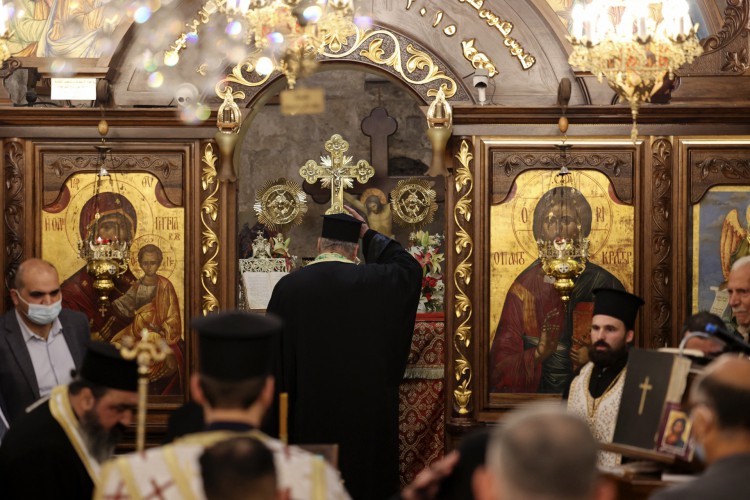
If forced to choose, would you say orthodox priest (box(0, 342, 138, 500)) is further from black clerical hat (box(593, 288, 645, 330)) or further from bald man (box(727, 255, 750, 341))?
bald man (box(727, 255, 750, 341))

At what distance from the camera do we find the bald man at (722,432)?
3.36 m

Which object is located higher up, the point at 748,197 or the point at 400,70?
the point at 400,70

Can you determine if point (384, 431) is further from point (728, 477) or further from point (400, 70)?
point (728, 477)

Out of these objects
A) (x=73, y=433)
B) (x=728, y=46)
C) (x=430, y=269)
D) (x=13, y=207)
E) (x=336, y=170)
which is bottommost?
(x=73, y=433)

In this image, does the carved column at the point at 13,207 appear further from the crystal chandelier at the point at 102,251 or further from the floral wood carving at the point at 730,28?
the floral wood carving at the point at 730,28

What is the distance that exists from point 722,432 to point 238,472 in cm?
149

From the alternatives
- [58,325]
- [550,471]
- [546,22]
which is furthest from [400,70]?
[550,471]

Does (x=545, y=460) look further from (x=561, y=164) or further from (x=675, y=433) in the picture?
(x=561, y=164)

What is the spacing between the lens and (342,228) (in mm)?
7426

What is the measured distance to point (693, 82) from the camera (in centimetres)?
818

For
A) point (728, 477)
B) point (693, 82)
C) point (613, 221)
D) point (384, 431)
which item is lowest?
point (384, 431)

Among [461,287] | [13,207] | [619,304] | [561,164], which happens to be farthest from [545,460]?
[13,207]

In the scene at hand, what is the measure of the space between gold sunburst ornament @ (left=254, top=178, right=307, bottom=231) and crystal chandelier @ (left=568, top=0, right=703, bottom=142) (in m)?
Result: 4.21

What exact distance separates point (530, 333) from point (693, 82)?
2.10m
